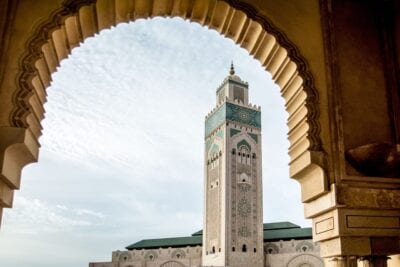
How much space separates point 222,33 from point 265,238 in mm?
23019

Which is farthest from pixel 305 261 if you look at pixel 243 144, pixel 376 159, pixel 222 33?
pixel 376 159

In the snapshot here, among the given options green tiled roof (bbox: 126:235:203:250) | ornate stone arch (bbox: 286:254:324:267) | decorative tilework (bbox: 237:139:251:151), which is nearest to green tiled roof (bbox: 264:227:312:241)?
ornate stone arch (bbox: 286:254:324:267)

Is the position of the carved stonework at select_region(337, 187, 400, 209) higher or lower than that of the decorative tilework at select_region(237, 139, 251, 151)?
lower

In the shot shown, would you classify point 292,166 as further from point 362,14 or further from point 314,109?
point 362,14

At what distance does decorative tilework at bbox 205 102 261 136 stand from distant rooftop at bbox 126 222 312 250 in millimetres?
5552

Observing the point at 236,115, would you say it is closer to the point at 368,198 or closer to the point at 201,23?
the point at 201,23

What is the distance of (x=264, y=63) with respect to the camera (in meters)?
2.31

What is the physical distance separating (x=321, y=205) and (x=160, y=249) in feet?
77.2

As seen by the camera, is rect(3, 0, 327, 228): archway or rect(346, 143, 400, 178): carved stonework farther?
rect(346, 143, 400, 178): carved stonework

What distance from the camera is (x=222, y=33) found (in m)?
2.37

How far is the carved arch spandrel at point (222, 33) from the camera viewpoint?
1.88 metres

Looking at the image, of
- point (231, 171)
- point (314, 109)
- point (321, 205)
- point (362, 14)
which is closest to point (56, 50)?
point (314, 109)

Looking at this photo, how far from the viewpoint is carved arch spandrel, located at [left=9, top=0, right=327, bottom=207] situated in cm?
188

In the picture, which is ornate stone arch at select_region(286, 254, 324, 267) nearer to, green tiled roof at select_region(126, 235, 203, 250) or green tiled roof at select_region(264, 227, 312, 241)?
green tiled roof at select_region(264, 227, 312, 241)
